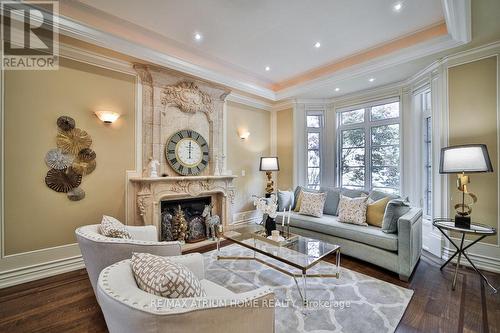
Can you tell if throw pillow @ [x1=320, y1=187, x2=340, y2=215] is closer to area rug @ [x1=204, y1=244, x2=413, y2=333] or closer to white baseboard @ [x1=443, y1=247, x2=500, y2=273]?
area rug @ [x1=204, y1=244, x2=413, y2=333]

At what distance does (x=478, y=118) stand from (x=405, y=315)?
276 cm

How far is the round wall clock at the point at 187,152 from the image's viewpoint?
377 centimetres

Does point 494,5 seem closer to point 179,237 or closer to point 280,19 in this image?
point 280,19

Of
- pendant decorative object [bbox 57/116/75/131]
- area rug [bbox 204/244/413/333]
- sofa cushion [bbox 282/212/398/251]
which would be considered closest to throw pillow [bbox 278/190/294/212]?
sofa cushion [bbox 282/212/398/251]

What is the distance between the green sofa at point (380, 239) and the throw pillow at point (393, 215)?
0.05 metres

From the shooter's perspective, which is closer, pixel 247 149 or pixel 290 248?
pixel 290 248

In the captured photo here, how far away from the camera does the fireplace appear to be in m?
3.72

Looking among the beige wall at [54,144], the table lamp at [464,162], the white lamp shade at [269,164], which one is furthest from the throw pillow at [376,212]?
the beige wall at [54,144]

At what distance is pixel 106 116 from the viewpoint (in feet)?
10.1

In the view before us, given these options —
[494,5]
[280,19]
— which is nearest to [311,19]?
[280,19]

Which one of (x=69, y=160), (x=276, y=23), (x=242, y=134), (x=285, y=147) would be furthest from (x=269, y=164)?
(x=69, y=160)

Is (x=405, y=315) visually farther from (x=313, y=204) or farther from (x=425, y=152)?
(x=425, y=152)

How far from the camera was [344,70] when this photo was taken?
3.87 metres

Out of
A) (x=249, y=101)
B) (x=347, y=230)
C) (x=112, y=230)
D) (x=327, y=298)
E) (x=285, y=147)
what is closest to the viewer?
(x=112, y=230)
